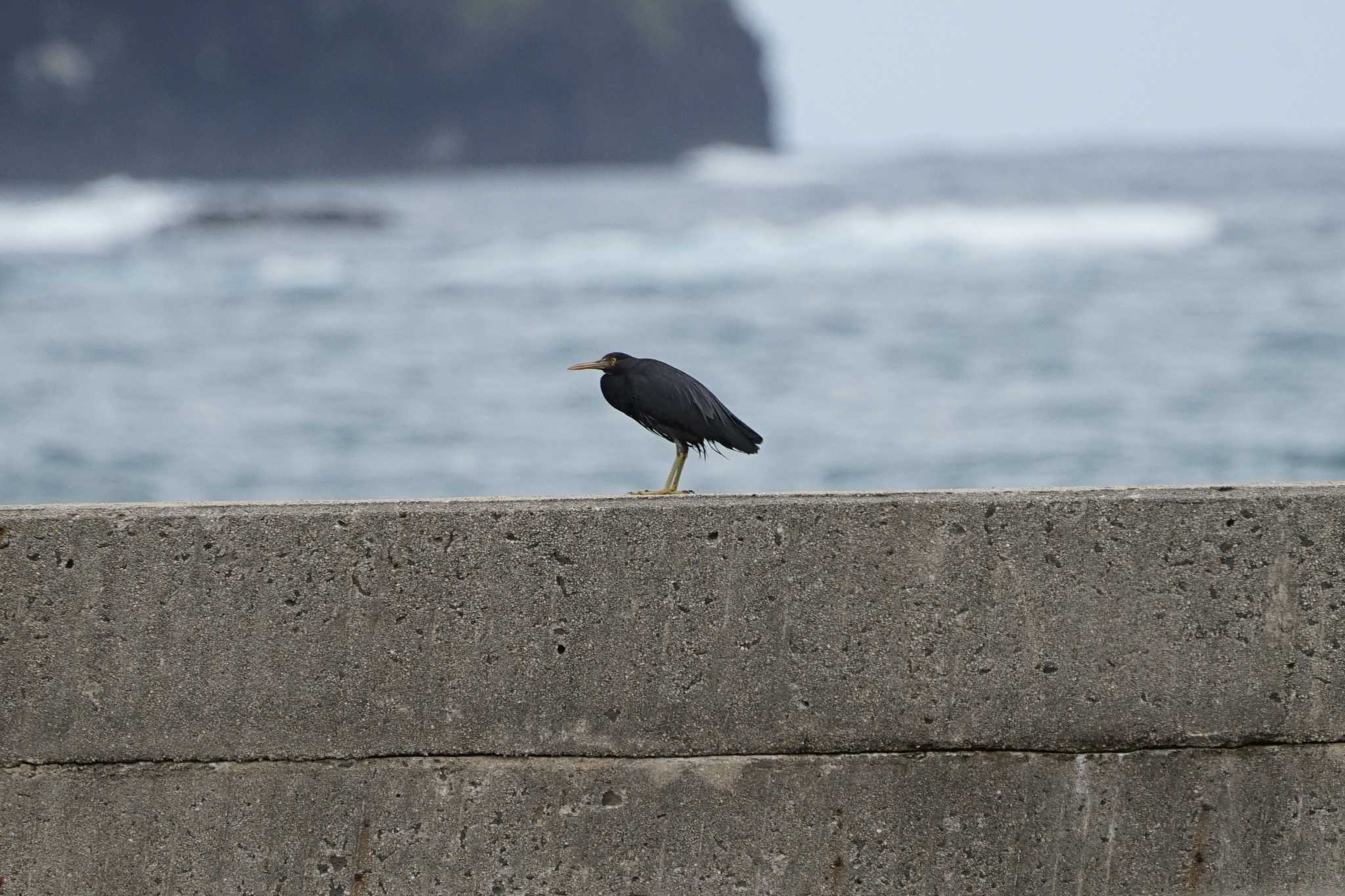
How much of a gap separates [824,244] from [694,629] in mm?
48697

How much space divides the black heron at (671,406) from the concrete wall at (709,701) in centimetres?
27

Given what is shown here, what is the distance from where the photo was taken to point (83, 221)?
219ft

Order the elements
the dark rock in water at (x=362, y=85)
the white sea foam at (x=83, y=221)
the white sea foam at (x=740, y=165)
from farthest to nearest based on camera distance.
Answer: the white sea foam at (x=740, y=165), the dark rock in water at (x=362, y=85), the white sea foam at (x=83, y=221)

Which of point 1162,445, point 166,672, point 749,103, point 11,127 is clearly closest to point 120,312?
point 1162,445

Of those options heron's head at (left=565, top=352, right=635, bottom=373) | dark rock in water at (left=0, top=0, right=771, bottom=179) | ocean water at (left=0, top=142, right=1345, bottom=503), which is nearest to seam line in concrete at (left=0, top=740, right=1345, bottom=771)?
heron's head at (left=565, top=352, right=635, bottom=373)

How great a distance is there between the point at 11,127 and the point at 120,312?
93.0 meters

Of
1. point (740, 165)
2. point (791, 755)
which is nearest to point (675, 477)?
point (791, 755)

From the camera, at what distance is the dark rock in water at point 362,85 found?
121625 millimetres

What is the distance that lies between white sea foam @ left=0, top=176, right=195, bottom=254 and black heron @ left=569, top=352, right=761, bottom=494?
54.3m

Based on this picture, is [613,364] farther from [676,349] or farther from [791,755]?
[676,349]

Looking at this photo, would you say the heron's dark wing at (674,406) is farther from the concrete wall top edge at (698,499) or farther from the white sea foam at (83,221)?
the white sea foam at (83,221)

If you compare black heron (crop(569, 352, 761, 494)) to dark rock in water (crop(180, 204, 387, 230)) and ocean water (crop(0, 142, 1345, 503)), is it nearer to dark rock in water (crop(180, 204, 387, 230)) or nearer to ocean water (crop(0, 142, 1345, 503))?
ocean water (crop(0, 142, 1345, 503))

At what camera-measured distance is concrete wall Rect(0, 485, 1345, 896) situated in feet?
12.2

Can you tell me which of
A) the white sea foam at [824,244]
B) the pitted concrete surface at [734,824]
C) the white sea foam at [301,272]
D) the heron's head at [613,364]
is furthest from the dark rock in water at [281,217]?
the pitted concrete surface at [734,824]
